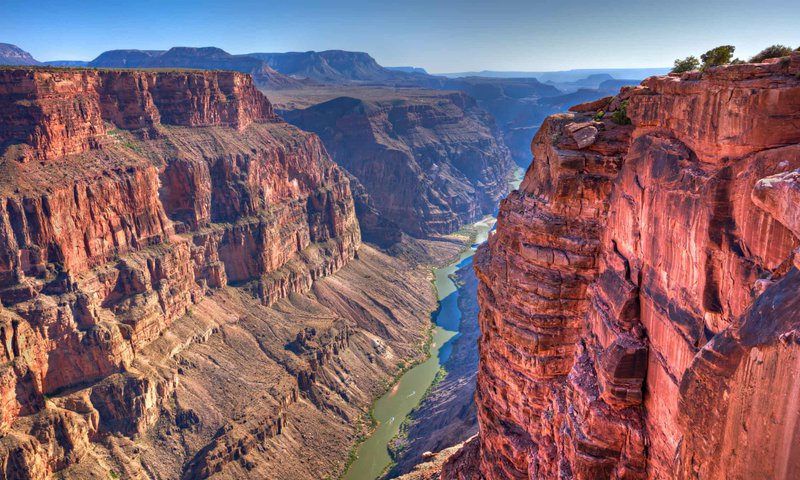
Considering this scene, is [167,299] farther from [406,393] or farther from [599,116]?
[599,116]

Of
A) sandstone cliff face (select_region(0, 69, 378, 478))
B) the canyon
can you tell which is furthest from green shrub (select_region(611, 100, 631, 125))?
sandstone cliff face (select_region(0, 69, 378, 478))

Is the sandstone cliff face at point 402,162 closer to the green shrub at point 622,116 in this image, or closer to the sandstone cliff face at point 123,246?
the sandstone cliff face at point 123,246

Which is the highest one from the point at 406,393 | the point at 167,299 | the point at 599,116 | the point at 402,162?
the point at 599,116

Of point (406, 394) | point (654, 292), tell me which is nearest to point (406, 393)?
point (406, 394)

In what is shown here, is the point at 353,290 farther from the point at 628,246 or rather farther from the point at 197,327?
the point at 628,246

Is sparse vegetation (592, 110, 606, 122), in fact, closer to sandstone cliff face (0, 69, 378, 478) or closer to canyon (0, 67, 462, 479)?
canyon (0, 67, 462, 479)

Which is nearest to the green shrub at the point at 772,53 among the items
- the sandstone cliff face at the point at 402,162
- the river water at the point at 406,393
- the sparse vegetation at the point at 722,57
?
the sparse vegetation at the point at 722,57

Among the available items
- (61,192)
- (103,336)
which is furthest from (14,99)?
(103,336)
